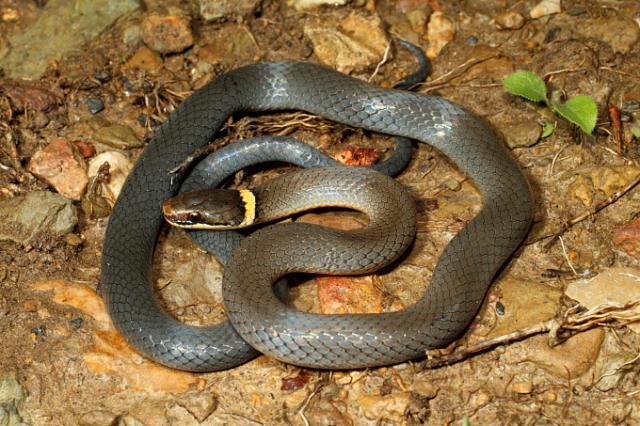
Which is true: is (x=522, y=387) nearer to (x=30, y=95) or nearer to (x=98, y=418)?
(x=98, y=418)

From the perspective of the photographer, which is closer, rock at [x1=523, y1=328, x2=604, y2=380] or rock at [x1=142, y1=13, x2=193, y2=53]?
rock at [x1=523, y1=328, x2=604, y2=380]

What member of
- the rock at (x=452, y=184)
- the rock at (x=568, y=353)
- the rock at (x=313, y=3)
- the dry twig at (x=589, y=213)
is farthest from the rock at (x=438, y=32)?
the rock at (x=568, y=353)

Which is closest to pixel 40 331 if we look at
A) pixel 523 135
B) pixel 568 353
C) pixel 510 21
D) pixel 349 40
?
pixel 568 353

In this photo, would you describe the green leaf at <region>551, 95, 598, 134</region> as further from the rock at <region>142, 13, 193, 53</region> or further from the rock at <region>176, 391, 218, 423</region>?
the rock at <region>176, 391, 218, 423</region>

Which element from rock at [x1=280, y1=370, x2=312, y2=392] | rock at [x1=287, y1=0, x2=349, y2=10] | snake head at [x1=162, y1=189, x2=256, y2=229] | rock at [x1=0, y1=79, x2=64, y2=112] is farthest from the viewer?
rock at [x1=287, y1=0, x2=349, y2=10]

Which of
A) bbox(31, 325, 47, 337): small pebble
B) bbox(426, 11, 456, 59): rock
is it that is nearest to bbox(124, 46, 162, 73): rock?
bbox(426, 11, 456, 59): rock

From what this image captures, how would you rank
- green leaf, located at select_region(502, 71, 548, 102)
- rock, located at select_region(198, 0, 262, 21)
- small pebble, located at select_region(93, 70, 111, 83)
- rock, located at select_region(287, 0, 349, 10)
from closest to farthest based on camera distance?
green leaf, located at select_region(502, 71, 548, 102), small pebble, located at select_region(93, 70, 111, 83), rock, located at select_region(198, 0, 262, 21), rock, located at select_region(287, 0, 349, 10)

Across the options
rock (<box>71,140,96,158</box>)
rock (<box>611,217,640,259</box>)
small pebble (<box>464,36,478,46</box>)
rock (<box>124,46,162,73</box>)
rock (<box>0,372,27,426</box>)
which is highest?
rock (<box>124,46,162,73</box>)
